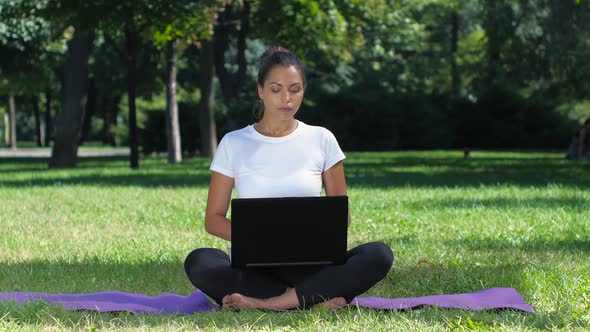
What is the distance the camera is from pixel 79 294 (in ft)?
21.9

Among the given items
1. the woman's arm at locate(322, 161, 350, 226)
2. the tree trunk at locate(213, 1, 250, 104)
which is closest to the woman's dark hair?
the woman's arm at locate(322, 161, 350, 226)

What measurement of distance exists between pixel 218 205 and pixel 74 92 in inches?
857

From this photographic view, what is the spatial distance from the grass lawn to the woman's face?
1219 mm

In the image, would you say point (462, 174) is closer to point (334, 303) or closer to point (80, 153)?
point (334, 303)

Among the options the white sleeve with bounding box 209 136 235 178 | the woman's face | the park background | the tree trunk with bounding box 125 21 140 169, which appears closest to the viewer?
the woman's face

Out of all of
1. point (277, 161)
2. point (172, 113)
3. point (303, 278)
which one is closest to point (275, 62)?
point (277, 161)

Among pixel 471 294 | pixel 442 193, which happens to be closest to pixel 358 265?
pixel 471 294

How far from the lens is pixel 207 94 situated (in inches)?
1240

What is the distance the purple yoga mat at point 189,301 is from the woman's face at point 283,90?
1.25 meters

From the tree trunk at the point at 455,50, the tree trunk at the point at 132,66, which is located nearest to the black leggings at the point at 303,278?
the tree trunk at the point at 132,66

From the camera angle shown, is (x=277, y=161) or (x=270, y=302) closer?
(x=270, y=302)

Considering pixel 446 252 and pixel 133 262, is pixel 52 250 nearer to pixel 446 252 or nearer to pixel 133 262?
pixel 133 262

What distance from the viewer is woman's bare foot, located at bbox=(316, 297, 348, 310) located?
5988 millimetres

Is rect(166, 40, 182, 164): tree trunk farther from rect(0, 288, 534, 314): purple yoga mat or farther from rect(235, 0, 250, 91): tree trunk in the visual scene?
rect(0, 288, 534, 314): purple yoga mat
